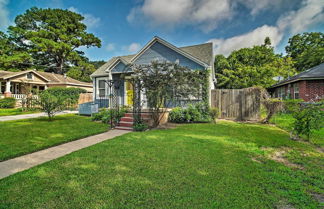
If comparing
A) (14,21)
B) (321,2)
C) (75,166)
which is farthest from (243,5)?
(14,21)

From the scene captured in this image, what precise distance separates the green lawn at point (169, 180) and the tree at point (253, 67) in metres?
18.9

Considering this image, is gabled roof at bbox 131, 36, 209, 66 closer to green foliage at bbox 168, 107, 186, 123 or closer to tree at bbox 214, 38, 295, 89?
green foliage at bbox 168, 107, 186, 123

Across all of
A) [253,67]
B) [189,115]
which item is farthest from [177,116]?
[253,67]

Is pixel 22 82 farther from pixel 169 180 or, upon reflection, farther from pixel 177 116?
pixel 169 180

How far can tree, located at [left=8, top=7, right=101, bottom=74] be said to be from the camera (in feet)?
91.6

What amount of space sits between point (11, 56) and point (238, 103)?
115 ft

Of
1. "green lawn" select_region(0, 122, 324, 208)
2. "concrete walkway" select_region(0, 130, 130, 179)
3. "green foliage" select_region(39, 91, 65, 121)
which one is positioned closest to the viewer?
"green lawn" select_region(0, 122, 324, 208)

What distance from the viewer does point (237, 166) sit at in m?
3.33

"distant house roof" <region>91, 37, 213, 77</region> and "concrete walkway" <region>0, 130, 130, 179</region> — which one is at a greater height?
"distant house roof" <region>91, 37, 213, 77</region>

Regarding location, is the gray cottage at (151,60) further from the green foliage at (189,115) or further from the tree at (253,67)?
the tree at (253,67)

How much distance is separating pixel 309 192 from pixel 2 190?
16.2ft

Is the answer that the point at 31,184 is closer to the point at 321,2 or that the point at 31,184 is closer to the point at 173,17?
the point at 173,17

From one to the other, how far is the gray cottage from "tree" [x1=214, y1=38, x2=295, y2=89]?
10.3 m

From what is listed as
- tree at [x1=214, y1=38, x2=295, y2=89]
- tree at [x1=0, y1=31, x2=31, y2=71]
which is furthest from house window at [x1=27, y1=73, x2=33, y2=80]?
tree at [x1=214, y1=38, x2=295, y2=89]
